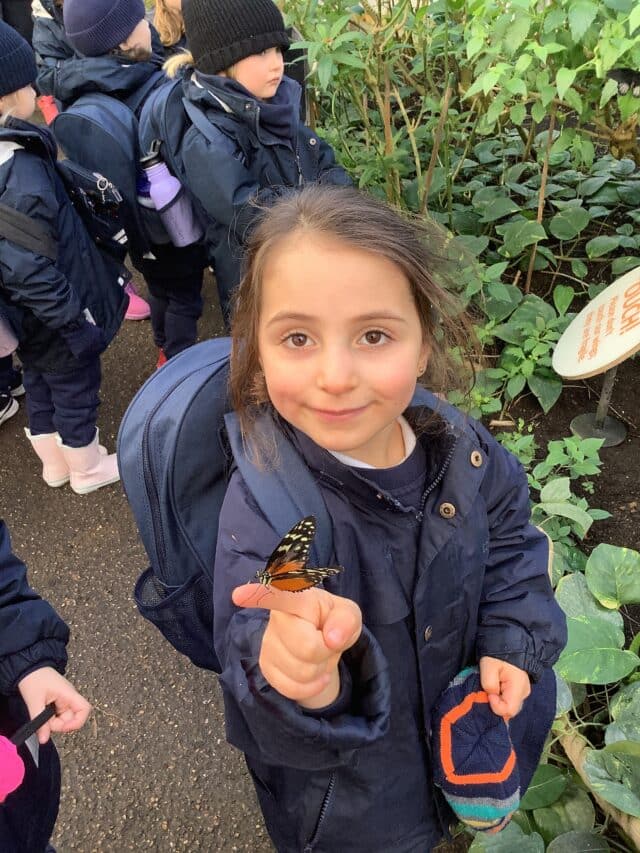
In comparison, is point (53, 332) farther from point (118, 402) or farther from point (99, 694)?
point (99, 694)

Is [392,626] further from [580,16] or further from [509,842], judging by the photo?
[580,16]

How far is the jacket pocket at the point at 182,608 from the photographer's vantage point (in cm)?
132

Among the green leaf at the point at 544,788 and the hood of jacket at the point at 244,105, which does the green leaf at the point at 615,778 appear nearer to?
the green leaf at the point at 544,788

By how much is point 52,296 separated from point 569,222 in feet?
7.70

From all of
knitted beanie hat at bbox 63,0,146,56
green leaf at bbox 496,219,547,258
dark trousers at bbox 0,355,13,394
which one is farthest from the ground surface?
knitted beanie hat at bbox 63,0,146,56

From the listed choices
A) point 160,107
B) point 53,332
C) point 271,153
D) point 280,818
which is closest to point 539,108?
point 271,153

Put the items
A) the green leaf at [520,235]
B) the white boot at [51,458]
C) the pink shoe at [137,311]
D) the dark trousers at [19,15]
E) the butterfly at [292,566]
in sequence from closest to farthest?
the butterfly at [292,566], the white boot at [51,458], the green leaf at [520,235], the pink shoe at [137,311], the dark trousers at [19,15]

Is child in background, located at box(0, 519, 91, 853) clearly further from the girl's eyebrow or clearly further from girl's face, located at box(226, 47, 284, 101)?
girl's face, located at box(226, 47, 284, 101)

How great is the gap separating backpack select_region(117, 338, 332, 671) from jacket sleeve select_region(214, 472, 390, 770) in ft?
0.42

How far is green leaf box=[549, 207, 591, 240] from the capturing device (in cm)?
322

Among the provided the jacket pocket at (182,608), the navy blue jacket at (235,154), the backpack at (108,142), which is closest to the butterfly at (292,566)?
the jacket pocket at (182,608)

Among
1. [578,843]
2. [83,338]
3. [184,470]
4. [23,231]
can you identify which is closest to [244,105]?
[23,231]

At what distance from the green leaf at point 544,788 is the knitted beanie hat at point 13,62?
2.64 meters

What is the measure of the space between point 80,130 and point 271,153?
2.50 ft
